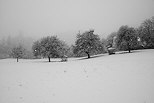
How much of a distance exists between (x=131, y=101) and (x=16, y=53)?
61133 millimetres

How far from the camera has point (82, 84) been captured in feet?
28.2

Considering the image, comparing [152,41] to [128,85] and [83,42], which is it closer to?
[83,42]

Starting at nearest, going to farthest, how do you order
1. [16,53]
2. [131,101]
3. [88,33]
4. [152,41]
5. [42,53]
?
[131,101]
[42,53]
[88,33]
[152,41]
[16,53]

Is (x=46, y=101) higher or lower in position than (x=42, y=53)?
lower

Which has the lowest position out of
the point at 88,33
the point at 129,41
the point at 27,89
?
the point at 27,89

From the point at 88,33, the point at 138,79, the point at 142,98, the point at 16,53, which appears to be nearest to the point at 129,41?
the point at 88,33

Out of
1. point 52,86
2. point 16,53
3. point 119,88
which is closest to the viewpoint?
point 119,88

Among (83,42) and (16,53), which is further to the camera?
(16,53)

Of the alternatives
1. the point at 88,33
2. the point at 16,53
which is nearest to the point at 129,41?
the point at 88,33

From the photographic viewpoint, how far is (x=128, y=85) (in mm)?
7914

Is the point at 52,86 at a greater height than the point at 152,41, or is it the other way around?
the point at 152,41

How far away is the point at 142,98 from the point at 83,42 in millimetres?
35790

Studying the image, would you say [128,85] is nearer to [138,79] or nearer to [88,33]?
[138,79]

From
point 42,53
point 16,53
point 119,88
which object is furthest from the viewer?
point 16,53
